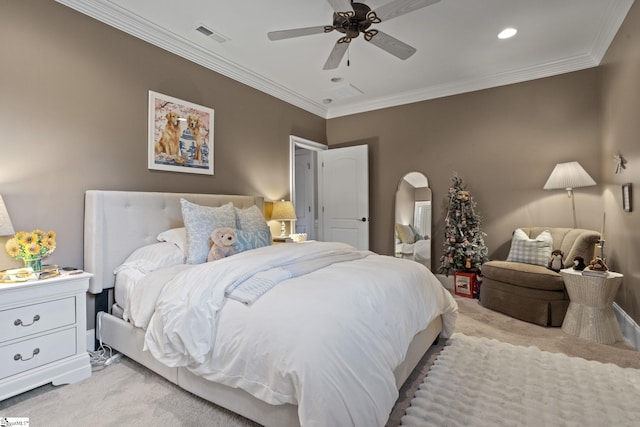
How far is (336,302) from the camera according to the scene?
58.3 inches

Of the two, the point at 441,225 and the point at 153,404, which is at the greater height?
the point at 441,225

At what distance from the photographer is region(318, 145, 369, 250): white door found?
4.90m

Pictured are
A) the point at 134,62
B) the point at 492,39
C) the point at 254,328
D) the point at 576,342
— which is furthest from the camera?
the point at 492,39

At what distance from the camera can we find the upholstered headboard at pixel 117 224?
2443 mm

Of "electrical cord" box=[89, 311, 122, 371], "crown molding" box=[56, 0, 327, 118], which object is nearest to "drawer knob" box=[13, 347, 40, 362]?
"electrical cord" box=[89, 311, 122, 371]

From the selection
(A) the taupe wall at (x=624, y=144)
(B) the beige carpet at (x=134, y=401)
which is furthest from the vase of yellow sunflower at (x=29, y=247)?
(A) the taupe wall at (x=624, y=144)

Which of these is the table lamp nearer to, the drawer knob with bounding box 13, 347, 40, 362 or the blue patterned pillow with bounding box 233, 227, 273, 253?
the blue patterned pillow with bounding box 233, 227, 273, 253

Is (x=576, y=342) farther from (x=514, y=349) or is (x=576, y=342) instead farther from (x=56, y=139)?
(x=56, y=139)

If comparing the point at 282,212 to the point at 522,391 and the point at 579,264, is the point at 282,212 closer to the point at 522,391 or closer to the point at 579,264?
the point at 522,391

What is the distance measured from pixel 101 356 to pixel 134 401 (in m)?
0.77

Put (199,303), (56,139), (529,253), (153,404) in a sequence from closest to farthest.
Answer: (199,303), (153,404), (56,139), (529,253)

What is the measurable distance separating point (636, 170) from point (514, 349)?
5.47 feet

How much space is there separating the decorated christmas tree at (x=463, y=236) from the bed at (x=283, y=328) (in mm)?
1688

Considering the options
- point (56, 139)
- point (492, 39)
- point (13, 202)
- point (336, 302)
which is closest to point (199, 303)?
point (336, 302)
